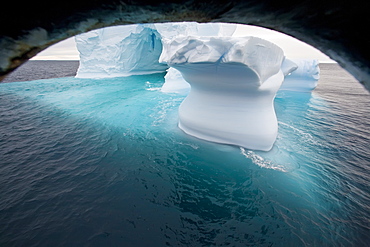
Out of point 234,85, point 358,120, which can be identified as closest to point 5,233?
point 234,85

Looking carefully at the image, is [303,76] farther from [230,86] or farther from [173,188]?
[173,188]

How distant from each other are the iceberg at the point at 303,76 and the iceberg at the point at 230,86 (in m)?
9.26

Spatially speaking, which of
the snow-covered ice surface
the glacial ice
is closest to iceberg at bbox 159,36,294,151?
the snow-covered ice surface

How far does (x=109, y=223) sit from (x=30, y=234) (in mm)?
1139

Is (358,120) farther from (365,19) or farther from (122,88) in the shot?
(122,88)

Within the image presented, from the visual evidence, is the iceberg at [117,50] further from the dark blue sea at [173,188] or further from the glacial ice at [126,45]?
the dark blue sea at [173,188]

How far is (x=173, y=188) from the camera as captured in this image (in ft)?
11.3

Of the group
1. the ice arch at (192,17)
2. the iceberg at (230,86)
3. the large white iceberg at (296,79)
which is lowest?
the large white iceberg at (296,79)

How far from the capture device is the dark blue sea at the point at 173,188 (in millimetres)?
2633

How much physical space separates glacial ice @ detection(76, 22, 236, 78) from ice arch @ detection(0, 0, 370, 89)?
1251cm

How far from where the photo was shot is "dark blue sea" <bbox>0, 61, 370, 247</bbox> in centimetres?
263

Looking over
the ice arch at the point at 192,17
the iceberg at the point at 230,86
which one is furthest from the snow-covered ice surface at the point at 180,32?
the ice arch at the point at 192,17

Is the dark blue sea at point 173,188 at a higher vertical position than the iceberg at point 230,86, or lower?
lower

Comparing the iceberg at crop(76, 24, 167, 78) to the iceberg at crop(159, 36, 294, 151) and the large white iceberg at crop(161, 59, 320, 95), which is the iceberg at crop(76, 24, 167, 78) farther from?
the iceberg at crop(159, 36, 294, 151)
